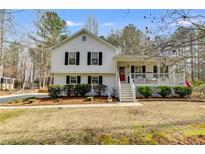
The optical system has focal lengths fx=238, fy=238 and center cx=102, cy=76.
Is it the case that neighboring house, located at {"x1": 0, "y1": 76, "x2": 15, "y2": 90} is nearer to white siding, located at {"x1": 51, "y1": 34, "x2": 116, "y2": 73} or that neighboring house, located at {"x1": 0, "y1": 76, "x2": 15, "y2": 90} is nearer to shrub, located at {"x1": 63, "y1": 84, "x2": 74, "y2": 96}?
white siding, located at {"x1": 51, "y1": 34, "x2": 116, "y2": 73}

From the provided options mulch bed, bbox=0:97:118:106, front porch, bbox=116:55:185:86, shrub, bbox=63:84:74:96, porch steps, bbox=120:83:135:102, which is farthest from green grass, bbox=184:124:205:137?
shrub, bbox=63:84:74:96

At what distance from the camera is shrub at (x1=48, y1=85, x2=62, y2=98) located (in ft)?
47.1

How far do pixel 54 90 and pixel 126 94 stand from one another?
14.3 ft

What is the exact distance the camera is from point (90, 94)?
14938 mm

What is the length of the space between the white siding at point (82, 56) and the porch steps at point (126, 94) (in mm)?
1989

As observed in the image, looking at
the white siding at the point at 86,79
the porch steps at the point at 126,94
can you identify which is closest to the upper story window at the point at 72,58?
the white siding at the point at 86,79

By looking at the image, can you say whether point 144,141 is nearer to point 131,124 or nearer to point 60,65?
point 131,124

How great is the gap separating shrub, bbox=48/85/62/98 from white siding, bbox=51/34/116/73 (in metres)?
1.83

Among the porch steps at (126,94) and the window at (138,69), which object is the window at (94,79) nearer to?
the porch steps at (126,94)

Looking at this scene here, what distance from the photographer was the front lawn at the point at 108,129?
5.26 meters

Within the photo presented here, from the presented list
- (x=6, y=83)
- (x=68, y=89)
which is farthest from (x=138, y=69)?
(x=6, y=83)

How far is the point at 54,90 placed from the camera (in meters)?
14.4
